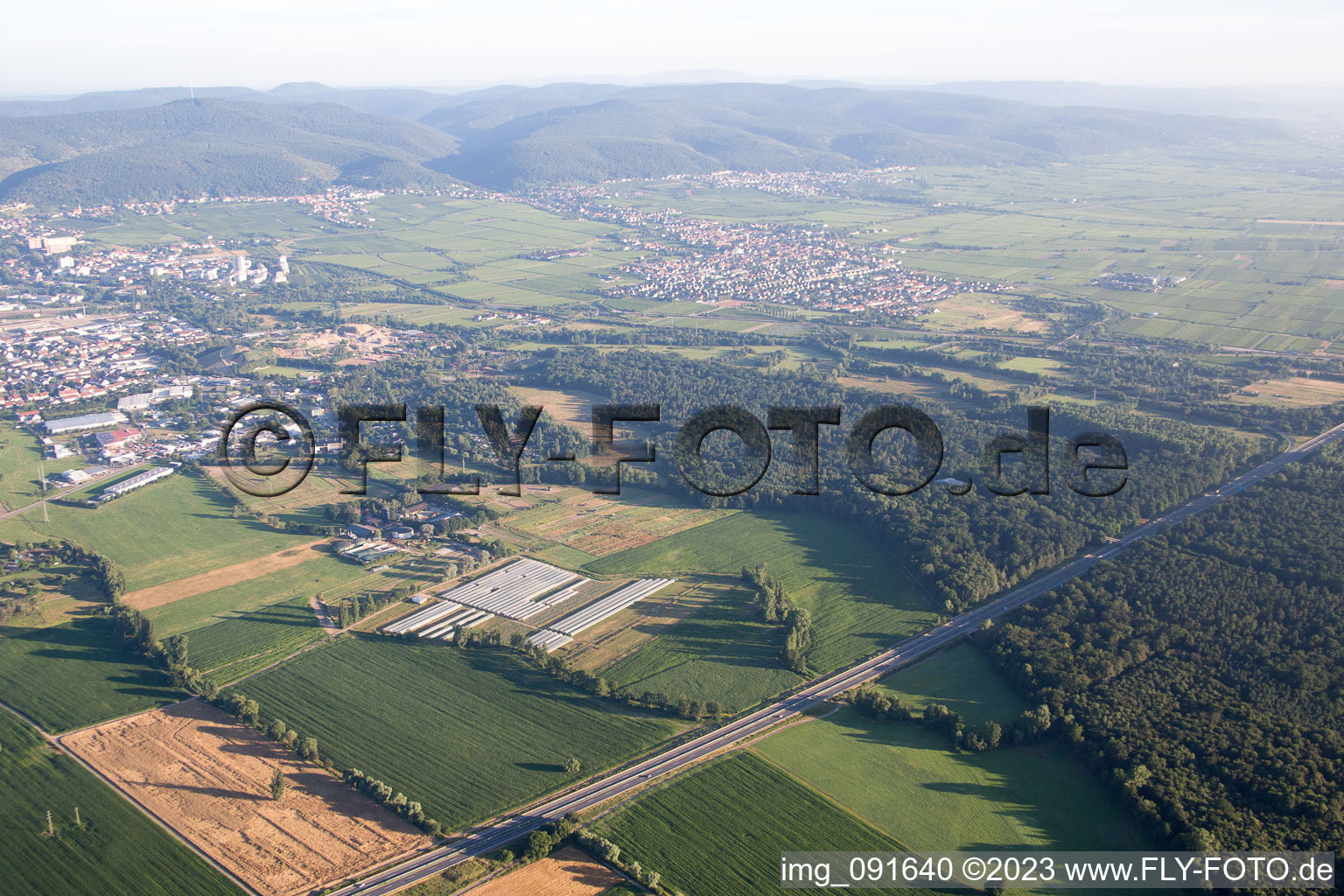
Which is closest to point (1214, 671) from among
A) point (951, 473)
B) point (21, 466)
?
point (951, 473)

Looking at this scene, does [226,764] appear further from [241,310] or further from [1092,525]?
[241,310]

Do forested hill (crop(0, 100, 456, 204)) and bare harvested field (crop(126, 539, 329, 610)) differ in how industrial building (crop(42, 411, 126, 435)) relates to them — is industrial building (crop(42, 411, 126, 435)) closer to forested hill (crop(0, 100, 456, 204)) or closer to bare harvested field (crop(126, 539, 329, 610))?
bare harvested field (crop(126, 539, 329, 610))

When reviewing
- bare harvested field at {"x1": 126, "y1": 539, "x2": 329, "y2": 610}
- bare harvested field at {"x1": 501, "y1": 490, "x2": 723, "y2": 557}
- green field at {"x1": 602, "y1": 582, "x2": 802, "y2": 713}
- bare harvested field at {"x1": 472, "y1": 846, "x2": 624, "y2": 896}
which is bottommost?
bare harvested field at {"x1": 472, "y1": 846, "x2": 624, "y2": 896}

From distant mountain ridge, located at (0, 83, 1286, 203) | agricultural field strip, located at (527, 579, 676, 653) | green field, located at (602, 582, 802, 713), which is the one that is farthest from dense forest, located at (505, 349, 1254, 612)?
distant mountain ridge, located at (0, 83, 1286, 203)

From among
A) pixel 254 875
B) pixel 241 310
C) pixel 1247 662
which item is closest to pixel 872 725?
pixel 1247 662

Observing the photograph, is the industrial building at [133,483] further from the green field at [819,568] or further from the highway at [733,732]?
the highway at [733,732]

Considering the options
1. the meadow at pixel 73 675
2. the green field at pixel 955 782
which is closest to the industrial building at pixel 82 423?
the meadow at pixel 73 675
